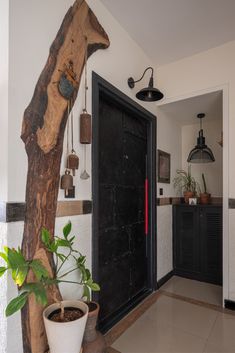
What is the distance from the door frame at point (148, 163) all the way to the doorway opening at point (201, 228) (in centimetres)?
27

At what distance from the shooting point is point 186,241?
318cm

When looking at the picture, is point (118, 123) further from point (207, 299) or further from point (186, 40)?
point (207, 299)

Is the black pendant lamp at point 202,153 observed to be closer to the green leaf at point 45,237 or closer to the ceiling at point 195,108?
the ceiling at point 195,108

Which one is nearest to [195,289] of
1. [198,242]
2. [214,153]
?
[198,242]

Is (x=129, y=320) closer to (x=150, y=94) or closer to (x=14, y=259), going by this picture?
(x=14, y=259)

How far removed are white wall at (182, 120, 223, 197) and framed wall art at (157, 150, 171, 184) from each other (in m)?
0.59

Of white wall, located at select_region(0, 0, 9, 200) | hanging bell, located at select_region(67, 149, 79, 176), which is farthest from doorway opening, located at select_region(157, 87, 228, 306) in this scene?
white wall, located at select_region(0, 0, 9, 200)

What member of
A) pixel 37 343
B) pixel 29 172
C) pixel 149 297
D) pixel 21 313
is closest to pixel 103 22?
pixel 29 172

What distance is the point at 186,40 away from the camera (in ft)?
7.65

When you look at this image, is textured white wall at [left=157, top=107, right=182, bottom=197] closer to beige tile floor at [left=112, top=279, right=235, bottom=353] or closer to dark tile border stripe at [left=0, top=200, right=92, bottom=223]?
beige tile floor at [left=112, top=279, right=235, bottom=353]

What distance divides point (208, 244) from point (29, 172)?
260 centimetres

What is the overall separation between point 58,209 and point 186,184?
248cm

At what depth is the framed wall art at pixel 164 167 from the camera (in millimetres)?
2887

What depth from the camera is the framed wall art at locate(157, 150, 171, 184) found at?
2.89 meters
